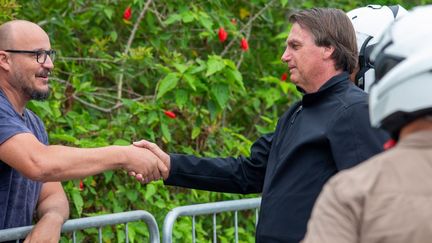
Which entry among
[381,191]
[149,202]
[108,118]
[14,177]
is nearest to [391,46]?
[381,191]

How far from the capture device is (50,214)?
4.38m

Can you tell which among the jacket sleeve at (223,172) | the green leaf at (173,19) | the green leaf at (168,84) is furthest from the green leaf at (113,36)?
the jacket sleeve at (223,172)

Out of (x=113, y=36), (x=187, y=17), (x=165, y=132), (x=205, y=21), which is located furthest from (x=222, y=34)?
(x=165, y=132)

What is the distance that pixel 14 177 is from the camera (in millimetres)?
4316

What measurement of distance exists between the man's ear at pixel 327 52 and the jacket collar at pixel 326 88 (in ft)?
0.35

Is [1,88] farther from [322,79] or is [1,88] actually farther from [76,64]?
[76,64]

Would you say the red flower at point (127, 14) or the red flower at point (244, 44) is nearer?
the red flower at point (127, 14)

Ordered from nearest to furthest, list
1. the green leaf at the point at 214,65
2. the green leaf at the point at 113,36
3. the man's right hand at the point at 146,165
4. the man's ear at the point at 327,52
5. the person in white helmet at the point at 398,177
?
1. the person in white helmet at the point at 398,177
2. the man's ear at the point at 327,52
3. the man's right hand at the point at 146,165
4. the green leaf at the point at 214,65
5. the green leaf at the point at 113,36

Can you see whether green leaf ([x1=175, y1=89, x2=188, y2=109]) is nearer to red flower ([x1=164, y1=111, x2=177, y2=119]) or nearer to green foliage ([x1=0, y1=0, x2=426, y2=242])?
green foliage ([x1=0, y1=0, x2=426, y2=242])

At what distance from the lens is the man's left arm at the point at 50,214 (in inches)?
167

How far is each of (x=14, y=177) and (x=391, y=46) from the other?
2356 millimetres

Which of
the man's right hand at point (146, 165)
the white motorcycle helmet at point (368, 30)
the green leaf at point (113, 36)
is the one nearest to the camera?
the white motorcycle helmet at point (368, 30)

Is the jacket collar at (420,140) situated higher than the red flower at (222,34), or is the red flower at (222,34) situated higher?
the jacket collar at (420,140)

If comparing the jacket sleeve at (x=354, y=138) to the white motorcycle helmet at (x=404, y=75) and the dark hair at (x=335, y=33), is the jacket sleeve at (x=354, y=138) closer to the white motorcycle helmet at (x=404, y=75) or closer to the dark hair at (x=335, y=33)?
the dark hair at (x=335, y=33)
